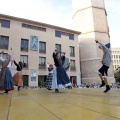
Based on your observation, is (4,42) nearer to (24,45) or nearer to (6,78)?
(24,45)

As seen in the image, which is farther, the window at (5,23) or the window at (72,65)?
the window at (72,65)

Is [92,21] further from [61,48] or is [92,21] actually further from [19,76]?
[19,76]

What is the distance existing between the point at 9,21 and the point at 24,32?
2531 millimetres

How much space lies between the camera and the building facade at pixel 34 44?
919 inches

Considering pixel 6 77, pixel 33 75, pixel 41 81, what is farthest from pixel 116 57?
pixel 6 77

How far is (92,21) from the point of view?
3072 centimetres

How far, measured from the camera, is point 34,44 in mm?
24922

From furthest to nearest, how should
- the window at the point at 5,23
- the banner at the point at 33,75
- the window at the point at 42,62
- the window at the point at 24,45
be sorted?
the window at the point at 42,62 → the window at the point at 24,45 → the banner at the point at 33,75 → the window at the point at 5,23

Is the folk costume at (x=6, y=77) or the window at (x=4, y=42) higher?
the window at (x=4, y=42)

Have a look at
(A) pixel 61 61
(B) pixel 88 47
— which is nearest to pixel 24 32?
(B) pixel 88 47

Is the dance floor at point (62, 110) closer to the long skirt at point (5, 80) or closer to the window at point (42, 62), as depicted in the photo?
the long skirt at point (5, 80)

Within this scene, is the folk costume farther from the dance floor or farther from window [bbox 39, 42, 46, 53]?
window [bbox 39, 42, 46, 53]

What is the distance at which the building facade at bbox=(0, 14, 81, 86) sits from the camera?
23.3m

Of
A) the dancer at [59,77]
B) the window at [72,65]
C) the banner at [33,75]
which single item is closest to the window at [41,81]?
the banner at [33,75]
